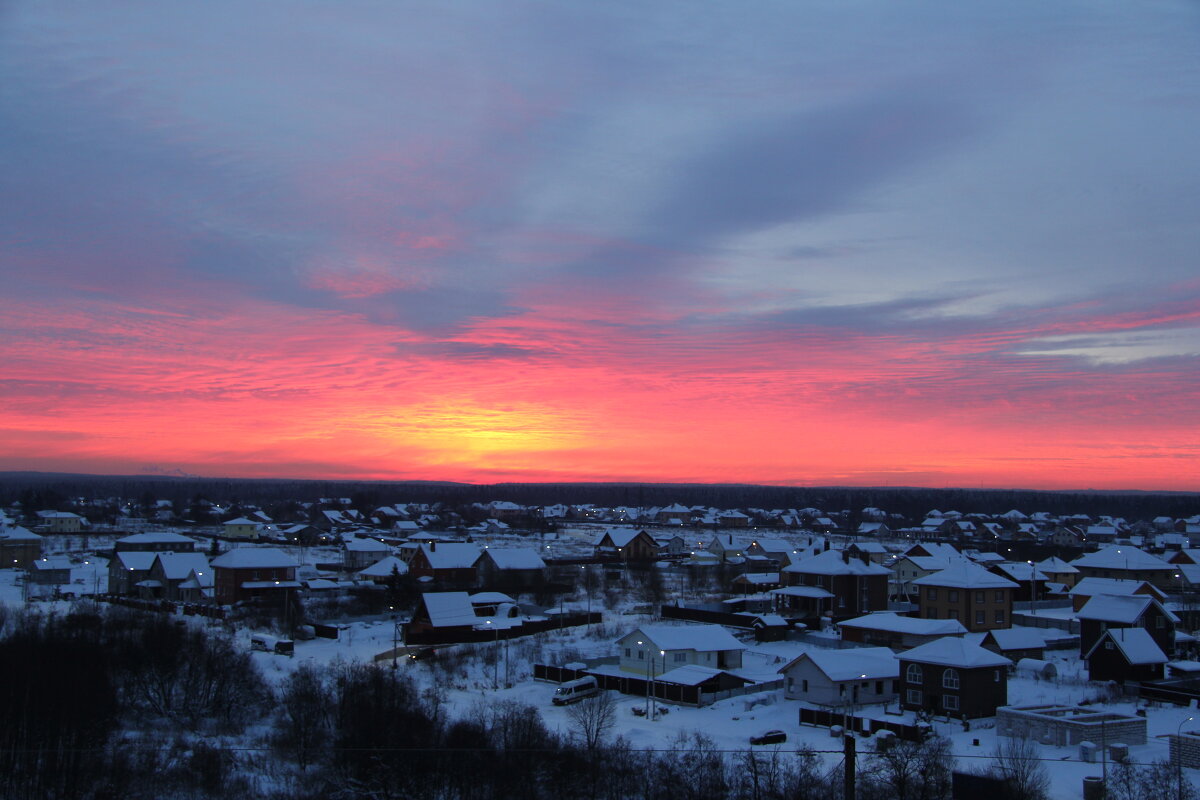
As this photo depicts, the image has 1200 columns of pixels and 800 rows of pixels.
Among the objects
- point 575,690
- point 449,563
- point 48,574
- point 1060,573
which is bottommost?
point 48,574

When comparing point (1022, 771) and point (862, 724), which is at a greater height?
point (1022, 771)

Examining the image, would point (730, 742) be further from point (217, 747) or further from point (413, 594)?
point (413, 594)

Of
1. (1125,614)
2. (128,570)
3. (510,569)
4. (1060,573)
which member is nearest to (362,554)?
(510,569)

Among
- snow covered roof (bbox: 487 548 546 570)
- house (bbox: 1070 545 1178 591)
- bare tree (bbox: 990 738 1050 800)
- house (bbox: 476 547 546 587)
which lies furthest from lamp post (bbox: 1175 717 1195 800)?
snow covered roof (bbox: 487 548 546 570)

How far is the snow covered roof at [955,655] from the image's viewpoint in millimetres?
24438

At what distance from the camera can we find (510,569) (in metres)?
51.3

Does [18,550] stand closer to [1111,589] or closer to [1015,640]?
[1015,640]

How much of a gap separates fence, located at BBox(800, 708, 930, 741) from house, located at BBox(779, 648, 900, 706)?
1.31 metres

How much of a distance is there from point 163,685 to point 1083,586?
115 ft

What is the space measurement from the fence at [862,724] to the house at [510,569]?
2763 centimetres

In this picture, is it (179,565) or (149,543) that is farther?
(149,543)

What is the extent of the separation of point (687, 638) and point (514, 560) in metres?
24.3

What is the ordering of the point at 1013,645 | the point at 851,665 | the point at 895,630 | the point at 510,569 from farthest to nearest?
the point at 510,569 < the point at 895,630 < the point at 1013,645 < the point at 851,665

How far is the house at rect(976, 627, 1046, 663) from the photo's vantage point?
31.7 m
